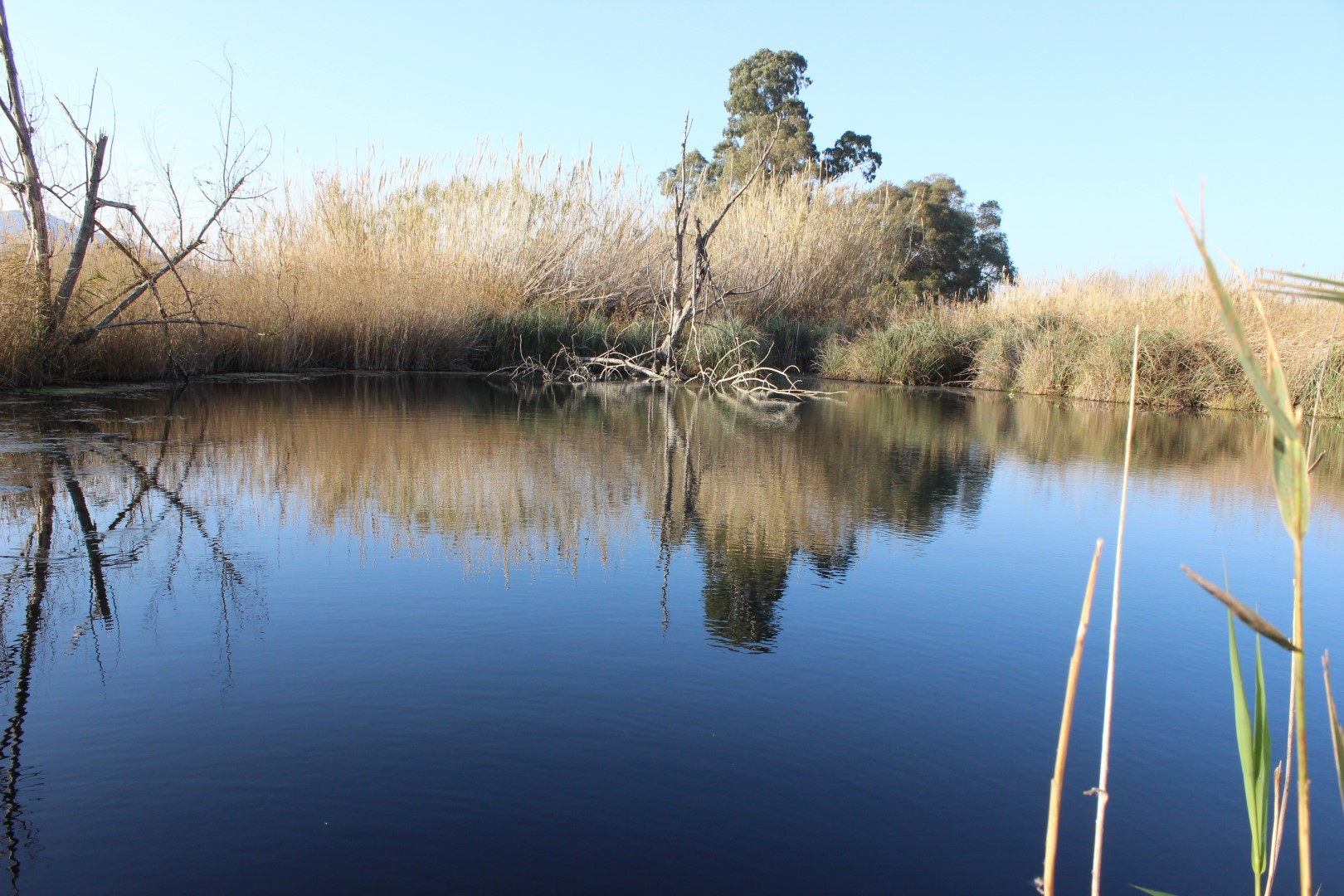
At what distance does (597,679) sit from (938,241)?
95.0 feet

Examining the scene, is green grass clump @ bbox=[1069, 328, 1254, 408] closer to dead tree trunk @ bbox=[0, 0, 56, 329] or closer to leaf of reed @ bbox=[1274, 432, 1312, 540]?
dead tree trunk @ bbox=[0, 0, 56, 329]

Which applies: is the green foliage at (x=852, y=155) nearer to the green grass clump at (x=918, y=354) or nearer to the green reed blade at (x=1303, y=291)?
the green grass clump at (x=918, y=354)

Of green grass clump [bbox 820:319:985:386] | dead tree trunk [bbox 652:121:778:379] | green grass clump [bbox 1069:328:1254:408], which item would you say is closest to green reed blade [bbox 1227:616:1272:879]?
dead tree trunk [bbox 652:121:778:379]

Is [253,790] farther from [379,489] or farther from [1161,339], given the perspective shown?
[1161,339]

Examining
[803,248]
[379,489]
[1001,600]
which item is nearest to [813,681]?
[1001,600]

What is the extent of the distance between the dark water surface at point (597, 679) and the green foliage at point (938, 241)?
76.4 ft

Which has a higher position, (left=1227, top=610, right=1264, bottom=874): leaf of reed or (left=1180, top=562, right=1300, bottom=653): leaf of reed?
(left=1180, top=562, right=1300, bottom=653): leaf of reed

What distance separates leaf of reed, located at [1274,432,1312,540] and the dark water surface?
1146 mm

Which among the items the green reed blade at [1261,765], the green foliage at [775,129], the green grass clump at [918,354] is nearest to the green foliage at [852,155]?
the green foliage at [775,129]

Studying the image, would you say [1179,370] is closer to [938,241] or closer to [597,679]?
[597,679]

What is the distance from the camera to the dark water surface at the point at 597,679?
1.72m

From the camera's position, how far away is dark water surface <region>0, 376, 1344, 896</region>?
1718 millimetres

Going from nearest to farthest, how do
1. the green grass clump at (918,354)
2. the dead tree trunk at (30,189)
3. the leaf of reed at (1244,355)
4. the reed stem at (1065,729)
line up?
the leaf of reed at (1244,355)
the reed stem at (1065,729)
the dead tree trunk at (30,189)
the green grass clump at (918,354)

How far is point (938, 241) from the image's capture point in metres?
29.5
